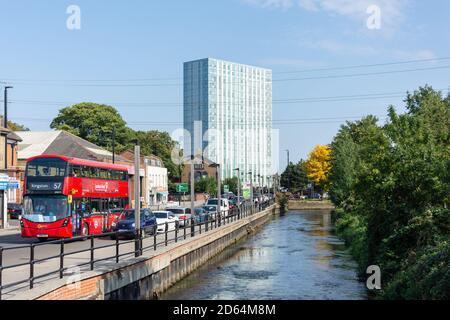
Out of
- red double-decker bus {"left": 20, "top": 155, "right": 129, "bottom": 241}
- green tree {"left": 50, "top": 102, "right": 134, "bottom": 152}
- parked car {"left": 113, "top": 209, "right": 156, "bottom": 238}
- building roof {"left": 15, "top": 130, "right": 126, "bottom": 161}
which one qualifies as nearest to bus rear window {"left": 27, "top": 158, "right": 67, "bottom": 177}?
red double-decker bus {"left": 20, "top": 155, "right": 129, "bottom": 241}

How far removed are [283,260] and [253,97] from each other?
104 meters

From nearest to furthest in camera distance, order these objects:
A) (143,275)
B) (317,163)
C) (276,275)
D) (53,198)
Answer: (143,275), (276,275), (53,198), (317,163)

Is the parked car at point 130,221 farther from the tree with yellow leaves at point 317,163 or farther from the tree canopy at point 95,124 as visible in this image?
the tree with yellow leaves at point 317,163

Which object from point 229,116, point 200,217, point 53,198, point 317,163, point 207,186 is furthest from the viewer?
point 229,116

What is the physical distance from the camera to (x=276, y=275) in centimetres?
2831

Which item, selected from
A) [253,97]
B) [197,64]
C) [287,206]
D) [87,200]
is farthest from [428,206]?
[197,64]

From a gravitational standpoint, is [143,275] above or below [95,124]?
below

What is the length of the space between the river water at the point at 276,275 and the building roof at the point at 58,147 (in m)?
31.5

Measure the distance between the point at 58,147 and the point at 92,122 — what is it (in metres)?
24.0

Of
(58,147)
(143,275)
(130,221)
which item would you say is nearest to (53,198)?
(130,221)

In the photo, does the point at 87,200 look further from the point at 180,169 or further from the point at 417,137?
the point at 180,169

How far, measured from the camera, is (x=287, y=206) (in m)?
116

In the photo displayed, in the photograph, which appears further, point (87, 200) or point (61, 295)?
point (87, 200)

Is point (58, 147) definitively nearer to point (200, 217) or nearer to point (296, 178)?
point (200, 217)
